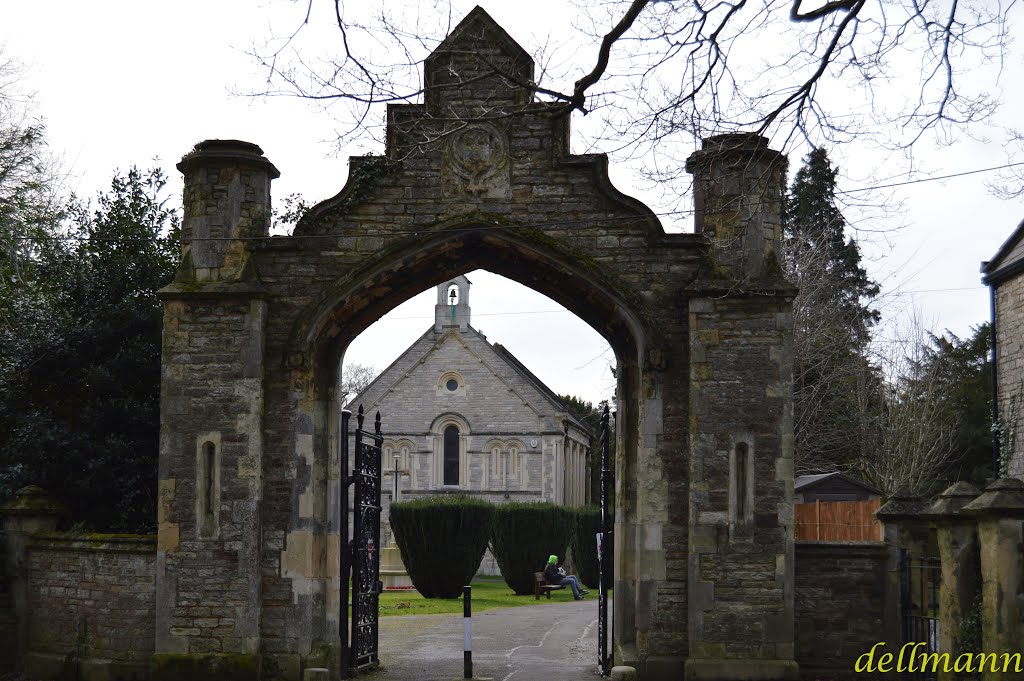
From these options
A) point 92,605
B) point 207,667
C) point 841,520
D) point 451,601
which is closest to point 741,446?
point 207,667

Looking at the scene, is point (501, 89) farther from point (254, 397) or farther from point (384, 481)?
point (384, 481)

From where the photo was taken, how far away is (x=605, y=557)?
45.3ft

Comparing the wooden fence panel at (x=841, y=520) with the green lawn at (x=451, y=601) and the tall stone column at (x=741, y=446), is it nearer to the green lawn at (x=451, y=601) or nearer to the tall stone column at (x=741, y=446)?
the green lawn at (x=451, y=601)

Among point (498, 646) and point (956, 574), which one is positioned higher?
point (956, 574)

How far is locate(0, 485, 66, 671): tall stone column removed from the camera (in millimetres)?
13344

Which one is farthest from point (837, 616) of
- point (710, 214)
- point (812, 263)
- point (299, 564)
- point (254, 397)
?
point (812, 263)

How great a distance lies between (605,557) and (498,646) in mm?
3738

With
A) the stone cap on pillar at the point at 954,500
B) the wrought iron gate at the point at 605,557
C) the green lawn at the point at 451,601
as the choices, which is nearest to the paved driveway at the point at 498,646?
the wrought iron gate at the point at 605,557

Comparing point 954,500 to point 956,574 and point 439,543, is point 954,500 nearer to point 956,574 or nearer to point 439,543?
point 956,574

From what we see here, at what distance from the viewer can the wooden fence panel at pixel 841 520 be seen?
21.4 meters

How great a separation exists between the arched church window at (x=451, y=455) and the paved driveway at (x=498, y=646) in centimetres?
2036

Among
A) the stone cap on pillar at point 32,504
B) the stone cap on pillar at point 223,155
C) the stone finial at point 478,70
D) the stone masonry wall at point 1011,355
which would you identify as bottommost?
the stone cap on pillar at point 32,504

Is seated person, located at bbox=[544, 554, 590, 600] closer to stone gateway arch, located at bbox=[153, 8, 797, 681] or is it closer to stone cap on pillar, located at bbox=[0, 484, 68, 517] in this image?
stone gateway arch, located at bbox=[153, 8, 797, 681]

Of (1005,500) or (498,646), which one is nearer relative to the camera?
(1005,500)
